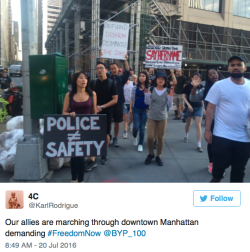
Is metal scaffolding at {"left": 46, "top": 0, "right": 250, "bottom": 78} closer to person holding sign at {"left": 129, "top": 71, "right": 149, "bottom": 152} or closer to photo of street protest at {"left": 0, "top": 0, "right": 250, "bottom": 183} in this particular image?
photo of street protest at {"left": 0, "top": 0, "right": 250, "bottom": 183}

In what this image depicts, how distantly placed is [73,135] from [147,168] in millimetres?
1750

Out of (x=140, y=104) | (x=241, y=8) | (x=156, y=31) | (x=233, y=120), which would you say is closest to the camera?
(x=233, y=120)

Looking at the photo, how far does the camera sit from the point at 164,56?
737 cm

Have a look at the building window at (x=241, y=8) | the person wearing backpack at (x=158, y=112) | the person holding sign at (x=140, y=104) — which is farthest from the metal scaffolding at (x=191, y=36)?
the person wearing backpack at (x=158, y=112)

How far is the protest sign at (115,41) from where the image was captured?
705 centimetres

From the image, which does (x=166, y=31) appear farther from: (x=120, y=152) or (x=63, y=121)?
(x=63, y=121)

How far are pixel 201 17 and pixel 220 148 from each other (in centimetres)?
2031

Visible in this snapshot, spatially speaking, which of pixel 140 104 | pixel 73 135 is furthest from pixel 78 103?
pixel 140 104

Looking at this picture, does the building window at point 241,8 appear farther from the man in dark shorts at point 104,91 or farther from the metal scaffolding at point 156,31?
the man in dark shorts at point 104,91

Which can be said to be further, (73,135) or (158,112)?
(158,112)
